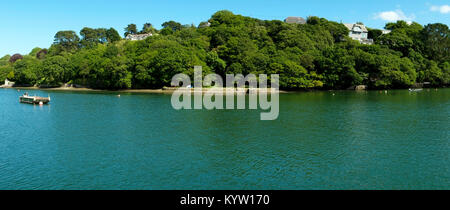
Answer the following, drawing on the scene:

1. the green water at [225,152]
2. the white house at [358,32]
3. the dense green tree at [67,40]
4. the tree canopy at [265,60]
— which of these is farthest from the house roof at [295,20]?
the green water at [225,152]

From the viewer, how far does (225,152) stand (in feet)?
97.0

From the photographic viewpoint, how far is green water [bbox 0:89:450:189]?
74.2ft

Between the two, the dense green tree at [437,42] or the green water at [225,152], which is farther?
the dense green tree at [437,42]

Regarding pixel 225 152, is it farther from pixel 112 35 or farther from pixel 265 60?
pixel 112 35

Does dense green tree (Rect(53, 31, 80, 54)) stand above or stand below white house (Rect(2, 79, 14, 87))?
above

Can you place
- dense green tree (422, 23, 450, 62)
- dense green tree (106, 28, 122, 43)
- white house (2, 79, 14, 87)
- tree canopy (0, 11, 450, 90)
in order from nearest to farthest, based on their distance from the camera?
tree canopy (0, 11, 450, 90) < dense green tree (422, 23, 450, 62) < white house (2, 79, 14, 87) < dense green tree (106, 28, 122, 43)

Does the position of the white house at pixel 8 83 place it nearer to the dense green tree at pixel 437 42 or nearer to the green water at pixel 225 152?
the green water at pixel 225 152

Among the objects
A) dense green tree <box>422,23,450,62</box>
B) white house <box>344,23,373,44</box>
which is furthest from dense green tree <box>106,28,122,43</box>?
dense green tree <box>422,23,450,62</box>

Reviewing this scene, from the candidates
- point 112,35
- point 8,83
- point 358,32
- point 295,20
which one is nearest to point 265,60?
point 295,20

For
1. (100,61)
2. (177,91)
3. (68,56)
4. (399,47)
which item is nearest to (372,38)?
(399,47)

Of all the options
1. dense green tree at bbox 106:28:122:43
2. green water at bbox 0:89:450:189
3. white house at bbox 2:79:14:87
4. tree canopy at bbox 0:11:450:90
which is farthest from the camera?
dense green tree at bbox 106:28:122:43

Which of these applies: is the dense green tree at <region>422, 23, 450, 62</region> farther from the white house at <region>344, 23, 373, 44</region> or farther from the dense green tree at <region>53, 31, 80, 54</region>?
the dense green tree at <region>53, 31, 80, 54</region>

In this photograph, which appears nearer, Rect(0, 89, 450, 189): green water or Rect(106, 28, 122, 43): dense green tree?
Rect(0, 89, 450, 189): green water

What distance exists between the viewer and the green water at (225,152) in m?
22.6
